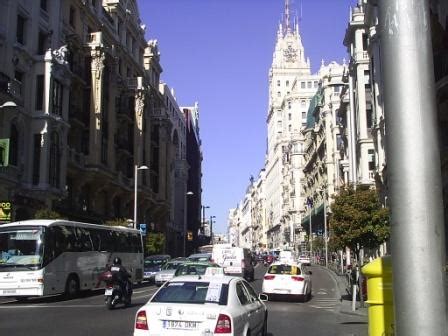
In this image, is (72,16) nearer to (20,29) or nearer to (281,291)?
(20,29)

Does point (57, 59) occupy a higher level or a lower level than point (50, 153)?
higher

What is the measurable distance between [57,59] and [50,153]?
652 cm

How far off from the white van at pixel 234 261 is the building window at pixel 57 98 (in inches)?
599

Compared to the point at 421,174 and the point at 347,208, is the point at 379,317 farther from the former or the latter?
the point at 347,208

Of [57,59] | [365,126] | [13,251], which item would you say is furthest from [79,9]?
[13,251]

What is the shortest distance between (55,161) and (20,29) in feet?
29.8

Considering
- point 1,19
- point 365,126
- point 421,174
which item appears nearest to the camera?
point 421,174

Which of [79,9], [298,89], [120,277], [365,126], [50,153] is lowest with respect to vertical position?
[120,277]

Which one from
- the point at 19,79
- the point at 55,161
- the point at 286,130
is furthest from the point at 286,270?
the point at 286,130

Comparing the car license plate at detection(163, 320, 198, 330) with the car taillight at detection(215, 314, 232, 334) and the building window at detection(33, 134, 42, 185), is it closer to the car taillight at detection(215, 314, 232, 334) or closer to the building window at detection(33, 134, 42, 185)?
the car taillight at detection(215, 314, 232, 334)

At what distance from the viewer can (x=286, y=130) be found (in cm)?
16050

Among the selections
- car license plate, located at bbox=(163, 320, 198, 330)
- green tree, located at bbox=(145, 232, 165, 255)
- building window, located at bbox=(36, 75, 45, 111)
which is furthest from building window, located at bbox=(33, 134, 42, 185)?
car license plate, located at bbox=(163, 320, 198, 330)

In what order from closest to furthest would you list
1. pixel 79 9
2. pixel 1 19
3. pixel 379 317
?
pixel 379 317 → pixel 1 19 → pixel 79 9

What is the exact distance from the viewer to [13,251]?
74.2 ft
